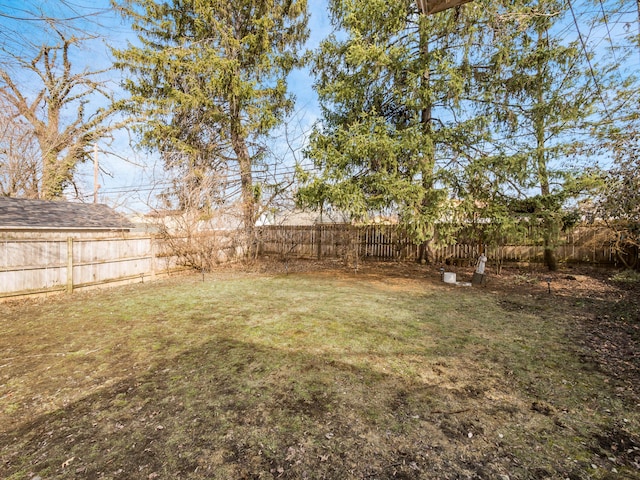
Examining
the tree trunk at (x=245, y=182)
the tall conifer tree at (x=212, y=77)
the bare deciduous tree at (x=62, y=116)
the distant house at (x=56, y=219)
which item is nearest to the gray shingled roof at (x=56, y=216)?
the distant house at (x=56, y=219)

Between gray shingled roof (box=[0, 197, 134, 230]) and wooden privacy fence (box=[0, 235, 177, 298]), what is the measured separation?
1.74ft

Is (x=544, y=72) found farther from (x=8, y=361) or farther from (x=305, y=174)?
(x=8, y=361)

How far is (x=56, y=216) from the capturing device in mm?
7312

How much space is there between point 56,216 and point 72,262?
5.60ft

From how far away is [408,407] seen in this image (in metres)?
2.30

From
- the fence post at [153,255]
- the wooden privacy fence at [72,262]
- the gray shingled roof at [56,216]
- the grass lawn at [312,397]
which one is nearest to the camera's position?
the grass lawn at [312,397]

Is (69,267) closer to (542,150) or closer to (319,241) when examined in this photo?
(319,241)

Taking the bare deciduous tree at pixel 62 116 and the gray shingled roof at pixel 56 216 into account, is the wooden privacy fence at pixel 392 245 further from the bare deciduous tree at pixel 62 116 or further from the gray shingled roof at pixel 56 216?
the bare deciduous tree at pixel 62 116

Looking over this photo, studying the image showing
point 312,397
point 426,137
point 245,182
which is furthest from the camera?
point 245,182

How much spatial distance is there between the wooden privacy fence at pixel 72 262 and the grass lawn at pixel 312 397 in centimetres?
168

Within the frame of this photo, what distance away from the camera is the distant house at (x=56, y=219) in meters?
6.06

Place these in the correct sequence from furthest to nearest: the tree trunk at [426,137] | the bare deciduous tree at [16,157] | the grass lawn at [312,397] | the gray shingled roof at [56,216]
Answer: the bare deciduous tree at [16,157], the tree trunk at [426,137], the gray shingled roof at [56,216], the grass lawn at [312,397]

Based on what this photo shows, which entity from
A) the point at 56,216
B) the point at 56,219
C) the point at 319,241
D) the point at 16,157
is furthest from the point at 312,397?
the point at 16,157

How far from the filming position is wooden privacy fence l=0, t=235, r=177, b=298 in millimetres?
5711
